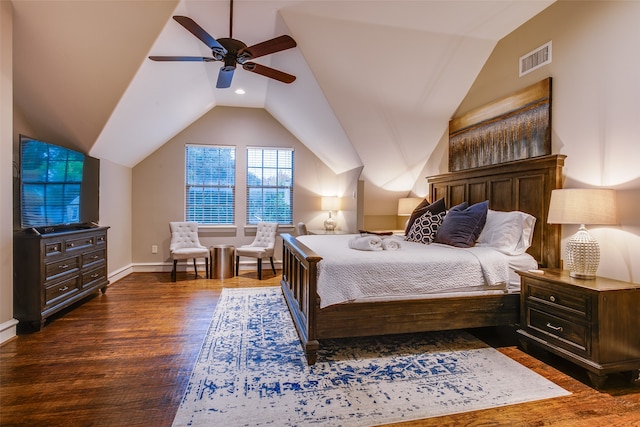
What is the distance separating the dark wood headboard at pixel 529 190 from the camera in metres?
2.79

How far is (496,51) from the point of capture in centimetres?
353

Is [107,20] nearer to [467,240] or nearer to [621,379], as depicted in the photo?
[467,240]

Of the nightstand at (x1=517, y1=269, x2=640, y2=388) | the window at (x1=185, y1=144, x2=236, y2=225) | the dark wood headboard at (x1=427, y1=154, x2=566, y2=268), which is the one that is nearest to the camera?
the nightstand at (x1=517, y1=269, x2=640, y2=388)

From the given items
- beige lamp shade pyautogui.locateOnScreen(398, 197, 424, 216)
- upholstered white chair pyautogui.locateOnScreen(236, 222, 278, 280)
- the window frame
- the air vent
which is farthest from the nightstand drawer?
the window frame

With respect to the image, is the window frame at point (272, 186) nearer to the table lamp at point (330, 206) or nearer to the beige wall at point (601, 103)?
the table lamp at point (330, 206)

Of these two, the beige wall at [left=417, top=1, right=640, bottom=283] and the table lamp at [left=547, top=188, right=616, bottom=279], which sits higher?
the beige wall at [left=417, top=1, right=640, bottom=283]

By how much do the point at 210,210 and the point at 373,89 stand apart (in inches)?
143

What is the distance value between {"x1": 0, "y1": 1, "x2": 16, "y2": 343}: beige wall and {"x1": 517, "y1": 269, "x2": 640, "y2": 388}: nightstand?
422cm

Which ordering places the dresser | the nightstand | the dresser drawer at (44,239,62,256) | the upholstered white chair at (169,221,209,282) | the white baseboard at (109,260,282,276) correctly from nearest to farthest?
1. the nightstand
2. the dresser
3. the dresser drawer at (44,239,62,256)
4. the upholstered white chair at (169,221,209,282)
5. the white baseboard at (109,260,282,276)

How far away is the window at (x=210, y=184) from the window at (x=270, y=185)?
1.06 feet

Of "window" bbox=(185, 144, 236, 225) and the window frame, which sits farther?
the window frame

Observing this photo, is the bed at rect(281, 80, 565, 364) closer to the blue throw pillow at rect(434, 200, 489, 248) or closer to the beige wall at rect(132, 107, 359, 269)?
the blue throw pillow at rect(434, 200, 489, 248)

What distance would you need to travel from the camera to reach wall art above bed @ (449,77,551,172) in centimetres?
Answer: 299

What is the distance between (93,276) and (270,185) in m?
3.12
